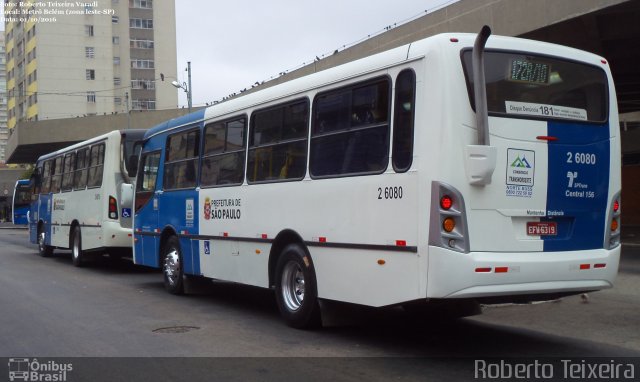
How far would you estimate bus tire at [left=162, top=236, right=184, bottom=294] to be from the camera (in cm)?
1153

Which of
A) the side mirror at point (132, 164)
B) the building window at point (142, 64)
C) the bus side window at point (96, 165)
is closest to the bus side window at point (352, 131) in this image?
the side mirror at point (132, 164)

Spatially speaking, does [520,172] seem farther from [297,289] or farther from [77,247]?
[77,247]

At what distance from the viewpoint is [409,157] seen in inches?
265

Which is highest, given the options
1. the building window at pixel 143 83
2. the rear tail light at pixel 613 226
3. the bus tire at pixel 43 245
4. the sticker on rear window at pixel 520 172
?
the building window at pixel 143 83

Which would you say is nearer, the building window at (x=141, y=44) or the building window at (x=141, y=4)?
the building window at (x=141, y=4)

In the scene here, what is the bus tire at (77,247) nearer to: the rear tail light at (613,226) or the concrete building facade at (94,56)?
the rear tail light at (613,226)

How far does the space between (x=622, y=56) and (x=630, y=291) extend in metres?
12.9

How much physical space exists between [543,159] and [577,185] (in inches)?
20.2

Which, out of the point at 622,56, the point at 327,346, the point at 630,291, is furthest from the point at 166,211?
the point at 622,56

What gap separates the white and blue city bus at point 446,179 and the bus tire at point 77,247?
976 cm

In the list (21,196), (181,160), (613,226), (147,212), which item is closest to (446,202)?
(613,226)

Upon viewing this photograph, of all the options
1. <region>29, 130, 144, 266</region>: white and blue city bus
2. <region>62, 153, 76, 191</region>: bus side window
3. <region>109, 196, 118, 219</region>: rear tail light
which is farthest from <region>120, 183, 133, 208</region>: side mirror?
<region>62, 153, 76, 191</region>: bus side window

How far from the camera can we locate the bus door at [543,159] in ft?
21.6

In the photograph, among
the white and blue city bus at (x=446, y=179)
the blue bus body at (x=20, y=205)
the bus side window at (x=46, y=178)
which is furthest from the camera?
the blue bus body at (x=20, y=205)
